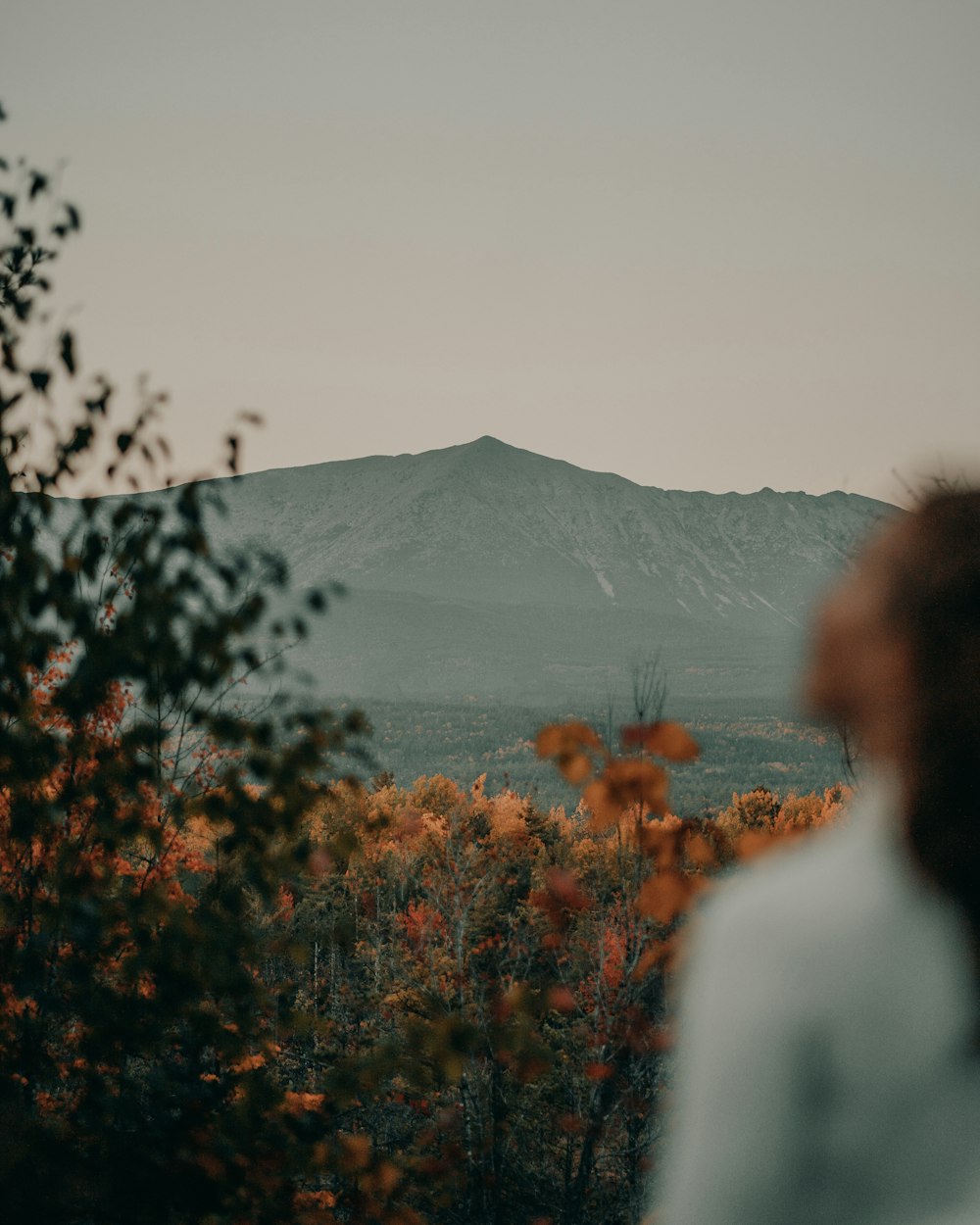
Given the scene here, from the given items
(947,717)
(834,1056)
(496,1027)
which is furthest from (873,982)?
(496,1027)

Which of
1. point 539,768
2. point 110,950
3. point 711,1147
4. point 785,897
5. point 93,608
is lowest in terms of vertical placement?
point 539,768

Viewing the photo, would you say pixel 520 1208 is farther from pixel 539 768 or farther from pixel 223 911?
pixel 539 768

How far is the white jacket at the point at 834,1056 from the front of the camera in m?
0.92

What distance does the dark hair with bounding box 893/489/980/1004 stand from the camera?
0.97 metres

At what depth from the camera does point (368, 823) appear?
3.47m

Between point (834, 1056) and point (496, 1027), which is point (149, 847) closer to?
point (496, 1027)

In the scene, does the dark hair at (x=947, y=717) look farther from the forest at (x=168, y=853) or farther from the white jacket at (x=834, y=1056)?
the forest at (x=168, y=853)

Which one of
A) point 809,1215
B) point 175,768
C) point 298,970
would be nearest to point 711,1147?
point 809,1215

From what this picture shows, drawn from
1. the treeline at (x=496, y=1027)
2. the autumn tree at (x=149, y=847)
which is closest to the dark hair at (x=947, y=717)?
the treeline at (x=496, y=1027)

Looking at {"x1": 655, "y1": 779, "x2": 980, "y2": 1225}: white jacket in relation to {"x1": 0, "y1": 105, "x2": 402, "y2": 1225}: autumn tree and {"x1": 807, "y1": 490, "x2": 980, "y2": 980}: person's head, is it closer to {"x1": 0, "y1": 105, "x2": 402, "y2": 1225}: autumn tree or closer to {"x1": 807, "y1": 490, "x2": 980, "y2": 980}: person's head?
{"x1": 807, "y1": 490, "x2": 980, "y2": 980}: person's head

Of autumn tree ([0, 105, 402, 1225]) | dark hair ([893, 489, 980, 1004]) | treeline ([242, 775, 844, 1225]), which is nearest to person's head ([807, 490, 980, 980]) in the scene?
dark hair ([893, 489, 980, 1004])

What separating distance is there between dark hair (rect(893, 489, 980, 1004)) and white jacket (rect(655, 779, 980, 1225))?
0.09 ft

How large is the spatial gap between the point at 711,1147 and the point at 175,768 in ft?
11.0

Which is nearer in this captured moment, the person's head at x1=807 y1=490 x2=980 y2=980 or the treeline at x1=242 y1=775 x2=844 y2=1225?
the person's head at x1=807 y1=490 x2=980 y2=980
